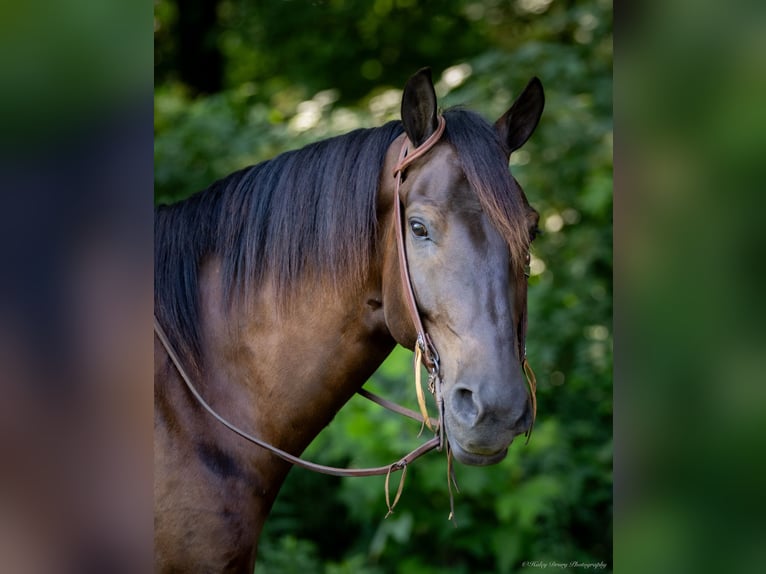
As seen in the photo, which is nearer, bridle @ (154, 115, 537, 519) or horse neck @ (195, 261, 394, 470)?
bridle @ (154, 115, 537, 519)

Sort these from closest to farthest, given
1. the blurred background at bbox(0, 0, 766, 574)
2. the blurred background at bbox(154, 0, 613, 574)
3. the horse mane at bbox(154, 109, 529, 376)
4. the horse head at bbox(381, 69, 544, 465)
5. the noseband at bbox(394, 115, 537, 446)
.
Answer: the blurred background at bbox(0, 0, 766, 574) → the horse head at bbox(381, 69, 544, 465) → the noseband at bbox(394, 115, 537, 446) → the horse mane at bbox(154, 109, 529, 376) → the blurred background at bbox(154, 0, 613, 574)

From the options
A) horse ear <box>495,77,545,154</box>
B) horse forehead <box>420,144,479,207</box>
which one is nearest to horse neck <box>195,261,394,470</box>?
horse forehead <box>420,144,479,207</box>

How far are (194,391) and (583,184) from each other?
12.7 feet

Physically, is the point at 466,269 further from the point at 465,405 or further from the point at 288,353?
the point at 288,353

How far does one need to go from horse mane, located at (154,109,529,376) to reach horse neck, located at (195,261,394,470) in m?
0.04

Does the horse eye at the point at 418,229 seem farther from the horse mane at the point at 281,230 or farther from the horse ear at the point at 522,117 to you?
the horse ear at the point at 522,117

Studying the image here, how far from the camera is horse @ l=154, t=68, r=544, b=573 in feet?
6.29

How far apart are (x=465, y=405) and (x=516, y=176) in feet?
11.3

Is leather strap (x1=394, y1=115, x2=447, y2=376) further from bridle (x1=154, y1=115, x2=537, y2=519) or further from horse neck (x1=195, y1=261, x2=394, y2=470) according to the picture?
horse neck (x1=195, y1=261, x2=394, y2=470)

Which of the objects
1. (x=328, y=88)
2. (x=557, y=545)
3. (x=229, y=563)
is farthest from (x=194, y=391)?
(x=328, y=88)
